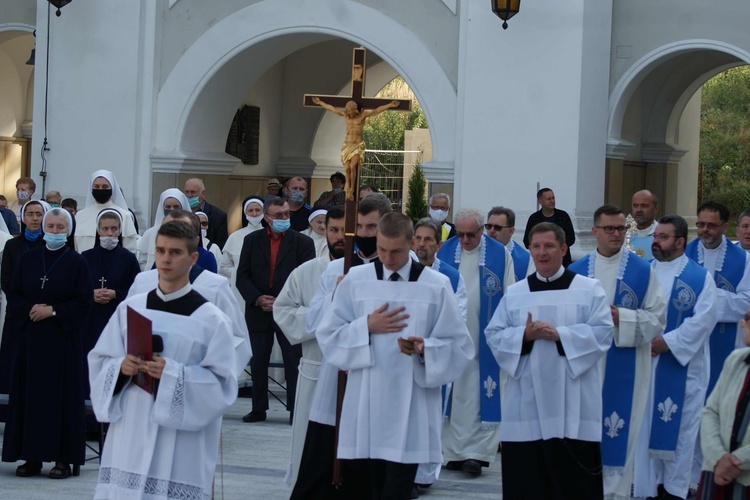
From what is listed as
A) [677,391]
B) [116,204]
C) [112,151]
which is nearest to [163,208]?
[116,204]

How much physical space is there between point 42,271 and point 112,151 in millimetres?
7693

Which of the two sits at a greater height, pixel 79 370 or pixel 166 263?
pixel 166 263

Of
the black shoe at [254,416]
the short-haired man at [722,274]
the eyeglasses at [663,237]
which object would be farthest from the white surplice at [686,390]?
the black shoe at [254,416]

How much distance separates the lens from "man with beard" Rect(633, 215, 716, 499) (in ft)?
26.5

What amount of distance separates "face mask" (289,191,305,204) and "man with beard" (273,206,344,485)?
5847 millimetres

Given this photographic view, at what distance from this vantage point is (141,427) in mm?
5629

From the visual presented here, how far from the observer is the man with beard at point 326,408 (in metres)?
6.76

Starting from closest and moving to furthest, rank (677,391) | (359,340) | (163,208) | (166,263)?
1. (166,263)
2. (359,340)
3. (677,391)
4. (163,208)

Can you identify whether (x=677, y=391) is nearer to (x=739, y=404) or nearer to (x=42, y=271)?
(x=739, y=404)

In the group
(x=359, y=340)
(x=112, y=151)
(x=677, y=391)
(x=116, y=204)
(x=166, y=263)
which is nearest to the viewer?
(x=166, y=263)

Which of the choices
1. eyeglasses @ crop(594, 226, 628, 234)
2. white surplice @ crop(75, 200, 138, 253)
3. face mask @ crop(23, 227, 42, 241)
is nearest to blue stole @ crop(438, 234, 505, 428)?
eyeglasses @ crop(594, 226, 628, 234)

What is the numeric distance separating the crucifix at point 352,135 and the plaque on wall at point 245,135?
10.9 metres

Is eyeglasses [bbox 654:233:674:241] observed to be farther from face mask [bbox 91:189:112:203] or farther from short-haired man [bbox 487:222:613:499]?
face mask [bbox 91:189:112:203]

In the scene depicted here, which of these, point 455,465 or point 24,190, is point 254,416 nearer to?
point 455,465
